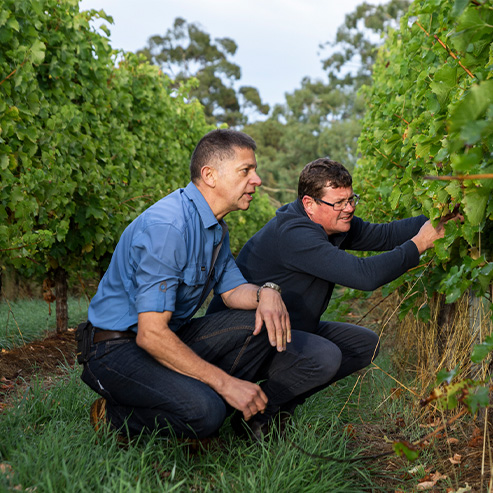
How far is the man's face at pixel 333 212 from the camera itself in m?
3.37

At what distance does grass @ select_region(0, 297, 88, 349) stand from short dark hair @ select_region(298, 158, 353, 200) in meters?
2.69

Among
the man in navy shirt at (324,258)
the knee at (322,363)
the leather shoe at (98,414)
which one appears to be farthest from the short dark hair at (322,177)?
the leather shoe at (98,414)

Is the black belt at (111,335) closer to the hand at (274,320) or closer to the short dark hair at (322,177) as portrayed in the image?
the hand at (274,320)

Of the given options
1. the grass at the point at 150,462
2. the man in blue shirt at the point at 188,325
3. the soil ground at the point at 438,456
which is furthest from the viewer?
the man in blue shirt at the point at 188,325

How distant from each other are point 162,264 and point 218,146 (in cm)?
71

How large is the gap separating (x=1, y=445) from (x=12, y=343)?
11.1ft

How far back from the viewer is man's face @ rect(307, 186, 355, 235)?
337 cm

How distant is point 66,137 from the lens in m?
5.34

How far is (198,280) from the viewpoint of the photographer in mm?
2973

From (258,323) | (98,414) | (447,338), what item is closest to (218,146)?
(258,323)

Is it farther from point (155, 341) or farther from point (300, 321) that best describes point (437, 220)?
point (155, 341)

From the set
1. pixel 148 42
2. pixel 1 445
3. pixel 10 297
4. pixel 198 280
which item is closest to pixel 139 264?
pixel 198 280

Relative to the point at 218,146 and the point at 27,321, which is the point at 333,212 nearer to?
the point at 218,146

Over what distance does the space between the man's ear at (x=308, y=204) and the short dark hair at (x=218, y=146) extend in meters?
0.53
